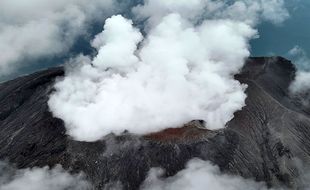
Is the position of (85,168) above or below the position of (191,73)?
below

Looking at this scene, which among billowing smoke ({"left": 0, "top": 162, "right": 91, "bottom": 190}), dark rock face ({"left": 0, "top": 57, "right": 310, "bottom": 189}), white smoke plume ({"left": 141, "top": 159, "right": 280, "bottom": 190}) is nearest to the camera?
billowing smoke ({"left": 0, "top": 162, "right": 91, "bottom": 190})

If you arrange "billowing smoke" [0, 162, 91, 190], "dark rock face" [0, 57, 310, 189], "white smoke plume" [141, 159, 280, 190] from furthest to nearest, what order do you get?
"dark rock face" [0, 57, 310, 189]
"white smoke plume" [141, 159, 280, 190]
"billowing smoke" [0, 162, 91, 190]

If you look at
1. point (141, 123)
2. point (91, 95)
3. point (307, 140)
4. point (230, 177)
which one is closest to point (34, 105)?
point (91, 95)

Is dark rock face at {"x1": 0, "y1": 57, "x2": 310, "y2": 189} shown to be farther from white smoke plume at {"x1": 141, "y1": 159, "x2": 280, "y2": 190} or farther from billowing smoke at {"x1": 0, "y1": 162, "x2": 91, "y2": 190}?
billowing smoke at {"x1": 0, "y1": 162, "x2": 91, "y2": 190}

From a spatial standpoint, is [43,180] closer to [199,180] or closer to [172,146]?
[172,146]

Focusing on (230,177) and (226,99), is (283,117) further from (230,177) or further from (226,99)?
(230,177)

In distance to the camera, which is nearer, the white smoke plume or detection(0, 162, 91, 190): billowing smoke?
detection(0, 162, 91, 190): billowing smoke

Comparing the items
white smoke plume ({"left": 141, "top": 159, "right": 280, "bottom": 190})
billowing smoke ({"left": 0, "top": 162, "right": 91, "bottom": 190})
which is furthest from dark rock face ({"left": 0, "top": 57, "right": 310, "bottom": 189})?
billowing smoke ({"left": 0, "top": 162, "right": 91, "bottom": 190})

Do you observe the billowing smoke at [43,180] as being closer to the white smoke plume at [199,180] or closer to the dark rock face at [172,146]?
the dark rock face at [172,146]
